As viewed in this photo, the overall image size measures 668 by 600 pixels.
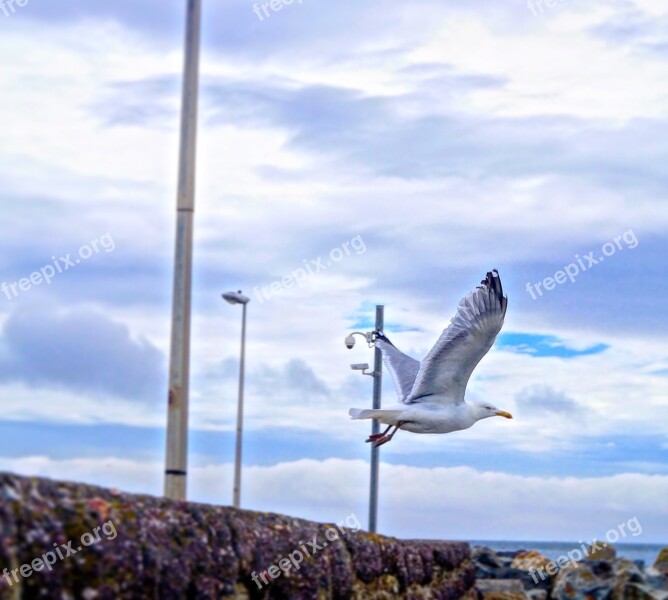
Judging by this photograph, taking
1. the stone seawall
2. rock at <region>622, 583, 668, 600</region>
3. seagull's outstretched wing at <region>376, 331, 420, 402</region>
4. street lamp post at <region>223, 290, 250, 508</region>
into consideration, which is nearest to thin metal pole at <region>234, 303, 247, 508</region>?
street lamp post at <region>223, 290, 250, 508</region>

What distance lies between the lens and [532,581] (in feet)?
53.5

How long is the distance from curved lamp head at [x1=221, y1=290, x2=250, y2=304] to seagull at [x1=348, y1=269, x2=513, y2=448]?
389 inches

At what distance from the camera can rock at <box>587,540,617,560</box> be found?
795 inches

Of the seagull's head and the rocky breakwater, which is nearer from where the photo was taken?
the rocky breakwater

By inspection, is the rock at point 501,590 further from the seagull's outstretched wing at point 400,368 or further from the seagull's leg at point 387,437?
the seagull's outstretched wing at point 400,368

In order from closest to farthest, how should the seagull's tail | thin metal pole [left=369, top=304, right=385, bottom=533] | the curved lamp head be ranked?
the seagull's tail < thin metal pole [left=369, top=304, right=385, bottom=533] < the curved lamp head

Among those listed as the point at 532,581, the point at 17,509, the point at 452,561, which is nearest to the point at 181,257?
the point at 17,509

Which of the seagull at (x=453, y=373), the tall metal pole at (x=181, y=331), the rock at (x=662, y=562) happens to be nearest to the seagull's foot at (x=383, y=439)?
the seagull at (x=453, y=373)

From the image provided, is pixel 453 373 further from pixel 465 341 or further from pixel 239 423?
pixel 239 423

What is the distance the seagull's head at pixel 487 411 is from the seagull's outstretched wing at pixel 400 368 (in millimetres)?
938

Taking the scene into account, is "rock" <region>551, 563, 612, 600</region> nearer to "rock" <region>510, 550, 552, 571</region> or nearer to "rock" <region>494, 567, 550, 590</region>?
"rock" <region>494, 567, 550, 590</region>

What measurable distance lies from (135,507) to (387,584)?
377 centimetres

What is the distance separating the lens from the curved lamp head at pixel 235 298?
24.7 m

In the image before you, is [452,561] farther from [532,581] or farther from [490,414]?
[532,581]
